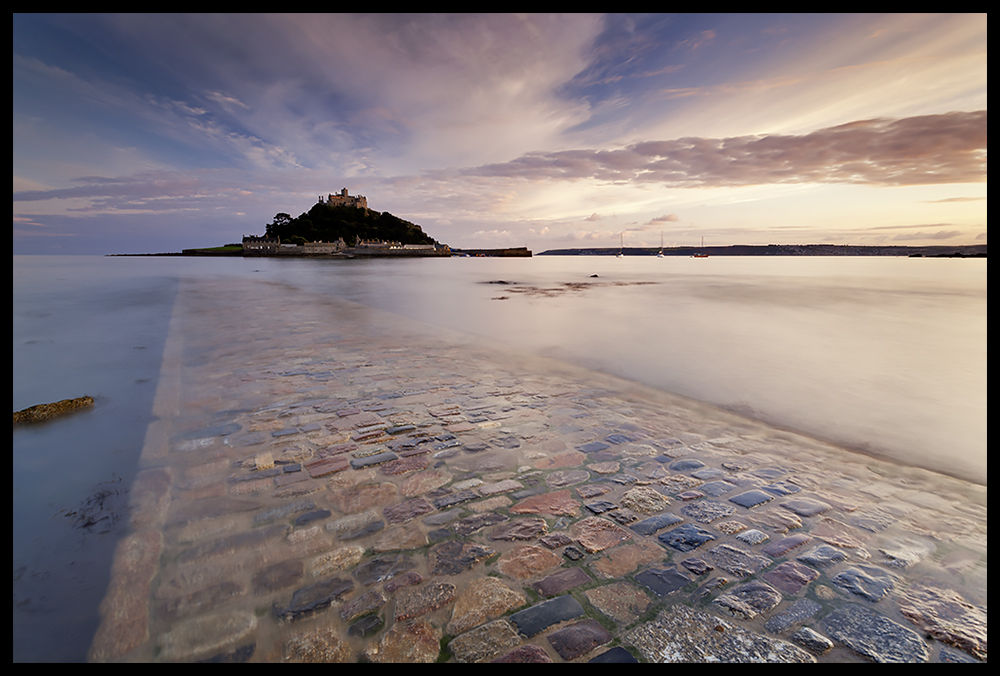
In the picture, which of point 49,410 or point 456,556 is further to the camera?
point 49,410

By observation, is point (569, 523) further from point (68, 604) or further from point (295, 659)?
point (68, 604)

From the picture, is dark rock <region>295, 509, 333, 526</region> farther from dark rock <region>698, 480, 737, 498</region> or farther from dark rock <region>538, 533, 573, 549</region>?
dark rock <region>698, 480, 737, 498</region>

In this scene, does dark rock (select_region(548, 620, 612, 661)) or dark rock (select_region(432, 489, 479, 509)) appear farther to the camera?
dark rock (select_region(432, 489, 479, 509))

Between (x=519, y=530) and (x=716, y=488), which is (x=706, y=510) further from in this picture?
(x=519, y=530)

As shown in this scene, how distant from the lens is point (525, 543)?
9.05ft

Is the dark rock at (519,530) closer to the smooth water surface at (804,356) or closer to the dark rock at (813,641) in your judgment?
the dark rock at (813,641)

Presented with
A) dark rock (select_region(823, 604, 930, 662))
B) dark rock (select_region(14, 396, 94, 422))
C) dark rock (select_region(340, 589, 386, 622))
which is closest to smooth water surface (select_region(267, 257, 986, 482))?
dark rock (select_region(823, 604, 930, 662))

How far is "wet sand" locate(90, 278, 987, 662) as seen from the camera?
2057 millimetres

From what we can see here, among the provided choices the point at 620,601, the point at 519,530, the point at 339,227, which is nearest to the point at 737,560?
the point at 620,601

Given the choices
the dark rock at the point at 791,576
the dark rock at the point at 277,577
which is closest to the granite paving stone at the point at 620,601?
the dark rock at the point at 791,576

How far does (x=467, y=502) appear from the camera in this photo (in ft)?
10.7

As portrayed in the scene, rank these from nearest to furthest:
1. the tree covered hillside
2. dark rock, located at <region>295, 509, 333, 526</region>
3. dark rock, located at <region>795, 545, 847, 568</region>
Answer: dark rock, located at <region>795, 545, 847, 568</region>
dark rock, located at <region>295, 509, 333, 526</region>
the tree covered hillside
